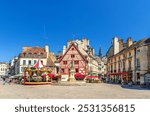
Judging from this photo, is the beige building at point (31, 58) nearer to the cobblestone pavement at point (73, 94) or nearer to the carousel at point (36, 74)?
the carousel at point (36, 74)

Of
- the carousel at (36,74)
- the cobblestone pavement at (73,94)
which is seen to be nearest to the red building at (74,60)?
the carousel at (36,74)

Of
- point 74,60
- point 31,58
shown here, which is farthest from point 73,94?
point 31,58

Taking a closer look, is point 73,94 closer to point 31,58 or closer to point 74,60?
point 74,60

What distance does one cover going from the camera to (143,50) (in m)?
33.8

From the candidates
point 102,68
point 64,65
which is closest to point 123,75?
point 64,65

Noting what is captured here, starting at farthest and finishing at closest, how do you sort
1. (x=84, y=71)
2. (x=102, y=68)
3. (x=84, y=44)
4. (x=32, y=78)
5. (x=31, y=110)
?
(x=102, y=68), (x=84, y=44), (x=84, y=71), (x=32, y=78), (x=31, y=110)

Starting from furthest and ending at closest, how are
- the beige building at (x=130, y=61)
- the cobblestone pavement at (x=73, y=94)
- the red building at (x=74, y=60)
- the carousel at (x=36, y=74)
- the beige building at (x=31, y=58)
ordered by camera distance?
the beige building at (x=31, y=58) < the red building at (x=74, y=60) < the beige building at (x=130, y=61) < the carousel at (x=36, y=74) < the cobblestone pavement at (x=73, y=94)

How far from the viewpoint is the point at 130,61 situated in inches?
1499

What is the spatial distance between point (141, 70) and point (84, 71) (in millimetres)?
13760

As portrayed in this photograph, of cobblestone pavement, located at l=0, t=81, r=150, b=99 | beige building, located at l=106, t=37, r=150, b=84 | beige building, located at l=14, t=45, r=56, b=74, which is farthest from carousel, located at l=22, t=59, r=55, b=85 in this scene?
beige building, located at l=14, t=45, r=56, b=74

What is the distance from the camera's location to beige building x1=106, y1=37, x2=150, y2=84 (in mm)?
33469

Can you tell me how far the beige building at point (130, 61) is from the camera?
33.5 m

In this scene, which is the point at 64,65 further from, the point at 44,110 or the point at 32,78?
the point at 44,110

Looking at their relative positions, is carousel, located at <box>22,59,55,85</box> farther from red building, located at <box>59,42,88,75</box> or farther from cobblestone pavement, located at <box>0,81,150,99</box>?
cobblestone pavement, located at <box>0,81,150,99</box>
